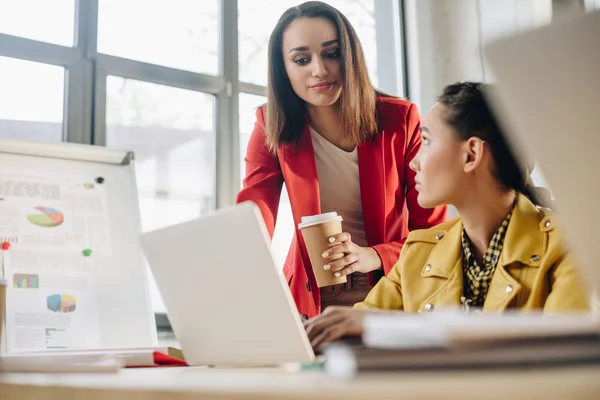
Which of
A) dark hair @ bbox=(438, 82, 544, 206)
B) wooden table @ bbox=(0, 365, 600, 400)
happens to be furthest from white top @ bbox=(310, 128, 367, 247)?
wooden table @ bbox=(0, 365, 600, 400)

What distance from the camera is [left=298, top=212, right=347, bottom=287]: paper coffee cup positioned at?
1.68m

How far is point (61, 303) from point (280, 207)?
1.14 meters

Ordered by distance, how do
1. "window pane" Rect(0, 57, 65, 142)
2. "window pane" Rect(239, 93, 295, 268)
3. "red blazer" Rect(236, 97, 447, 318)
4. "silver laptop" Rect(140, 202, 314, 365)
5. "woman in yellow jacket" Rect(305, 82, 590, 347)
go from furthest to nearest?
"window pane" Rect(239, 93, 295, 268) < "window pane" Rect(0, 57, 65, 142) < "red blazer" Rect(236, 97, 447, 318) < "woman in yellow jacket" Rect(305, 82, 590, 347) < "silver laptop" Rect(140, 202, 314, 365)

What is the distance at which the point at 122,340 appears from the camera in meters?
2.48

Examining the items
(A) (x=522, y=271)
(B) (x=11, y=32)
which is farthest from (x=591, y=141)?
(B) (x=11, y=32)

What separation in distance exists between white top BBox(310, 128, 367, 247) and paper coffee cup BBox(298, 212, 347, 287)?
18.2 inches

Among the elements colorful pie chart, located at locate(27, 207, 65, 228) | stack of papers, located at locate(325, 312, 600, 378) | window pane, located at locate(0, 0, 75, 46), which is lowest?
stack of papers, located at locate(325, 312, 600, 378)

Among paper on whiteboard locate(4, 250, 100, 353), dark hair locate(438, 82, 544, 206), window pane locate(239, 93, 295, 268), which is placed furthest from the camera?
window pane locate(239, 93, 295, 268)

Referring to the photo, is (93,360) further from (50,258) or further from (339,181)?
(50,258)

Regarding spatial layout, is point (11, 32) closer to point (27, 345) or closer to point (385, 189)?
point (27, 345)

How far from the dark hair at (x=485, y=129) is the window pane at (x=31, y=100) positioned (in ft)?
5.62

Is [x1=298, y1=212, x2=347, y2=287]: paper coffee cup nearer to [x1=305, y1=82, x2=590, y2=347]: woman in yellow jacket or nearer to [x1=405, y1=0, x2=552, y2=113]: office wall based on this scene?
[x1=305, y1=82, x2=590, y2=347]: woman in yellow jacket

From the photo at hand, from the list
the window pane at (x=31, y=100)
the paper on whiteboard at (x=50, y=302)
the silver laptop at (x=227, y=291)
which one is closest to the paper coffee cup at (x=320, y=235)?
the silver laptop at (x=227, y=291)

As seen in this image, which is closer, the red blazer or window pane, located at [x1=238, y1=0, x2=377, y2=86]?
the red blazer
